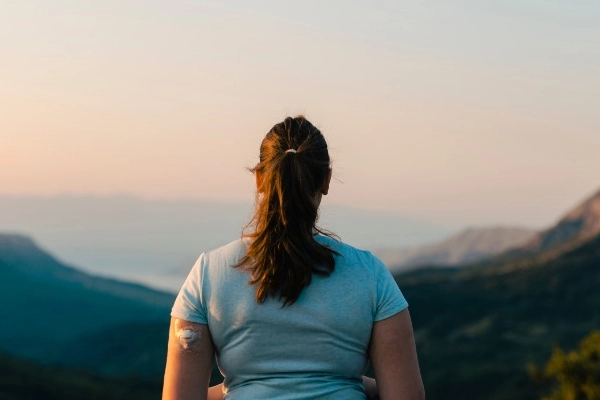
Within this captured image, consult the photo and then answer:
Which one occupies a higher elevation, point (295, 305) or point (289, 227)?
point (289, 227)

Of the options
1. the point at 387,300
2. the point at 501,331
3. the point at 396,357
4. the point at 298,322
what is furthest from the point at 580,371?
the point at 501,331

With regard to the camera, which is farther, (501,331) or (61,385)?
(501,331)

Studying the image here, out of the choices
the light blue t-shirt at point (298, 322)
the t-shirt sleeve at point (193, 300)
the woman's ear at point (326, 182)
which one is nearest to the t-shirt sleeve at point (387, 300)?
the light blue t-shirt at point (298, 322)

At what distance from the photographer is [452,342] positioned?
17025 cm

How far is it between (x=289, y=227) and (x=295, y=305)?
1.23ft

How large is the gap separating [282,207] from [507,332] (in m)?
171

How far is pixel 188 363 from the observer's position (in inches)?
216

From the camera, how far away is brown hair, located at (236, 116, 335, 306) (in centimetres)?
531

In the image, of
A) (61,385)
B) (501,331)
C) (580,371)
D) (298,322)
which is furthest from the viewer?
(501,331)

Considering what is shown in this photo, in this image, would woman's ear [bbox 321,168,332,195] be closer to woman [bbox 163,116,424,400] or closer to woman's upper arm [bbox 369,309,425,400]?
woman [bbox 163,116,424,400]

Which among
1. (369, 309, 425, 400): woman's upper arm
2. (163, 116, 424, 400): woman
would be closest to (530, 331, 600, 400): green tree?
(369, 309, 425, 400): woman's upper arm

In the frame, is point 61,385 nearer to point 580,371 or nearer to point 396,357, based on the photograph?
point 580,371

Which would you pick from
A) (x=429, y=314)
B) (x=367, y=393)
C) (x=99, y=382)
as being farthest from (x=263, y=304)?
(x=429, y=314)

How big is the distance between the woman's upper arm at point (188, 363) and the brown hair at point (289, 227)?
0.39m
